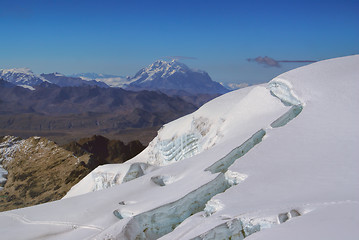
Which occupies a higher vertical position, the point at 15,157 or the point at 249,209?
the point at 249,209

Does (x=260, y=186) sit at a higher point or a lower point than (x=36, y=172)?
higher

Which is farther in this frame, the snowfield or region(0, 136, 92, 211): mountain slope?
region(0, 136, 92, 211): mountain slope

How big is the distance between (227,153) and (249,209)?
492 centimetres

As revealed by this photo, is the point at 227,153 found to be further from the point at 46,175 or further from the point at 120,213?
the point at 46,175

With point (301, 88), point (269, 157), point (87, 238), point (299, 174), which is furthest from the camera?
point (301, 88)

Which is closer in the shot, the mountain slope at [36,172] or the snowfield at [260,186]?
the snowfield at [260,186]

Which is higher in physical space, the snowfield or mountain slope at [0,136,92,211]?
the snowfield

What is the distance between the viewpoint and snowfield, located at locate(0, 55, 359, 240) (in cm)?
791

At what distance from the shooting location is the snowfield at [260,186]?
791 centimetres

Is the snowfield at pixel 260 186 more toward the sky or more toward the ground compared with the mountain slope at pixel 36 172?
more toward the sky

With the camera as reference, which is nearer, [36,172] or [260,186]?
[260,186]

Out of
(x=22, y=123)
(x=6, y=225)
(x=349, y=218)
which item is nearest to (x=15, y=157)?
(x=6, y=225)

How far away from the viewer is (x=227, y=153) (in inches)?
524

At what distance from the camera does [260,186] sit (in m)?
9.67
